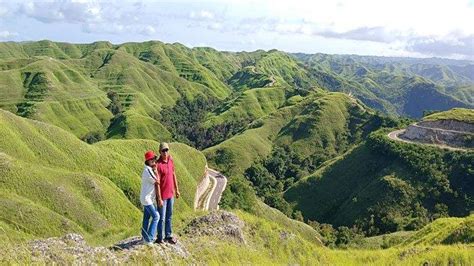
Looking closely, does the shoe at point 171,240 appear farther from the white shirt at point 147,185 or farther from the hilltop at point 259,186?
the white shirt at point 147,185

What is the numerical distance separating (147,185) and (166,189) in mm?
1051

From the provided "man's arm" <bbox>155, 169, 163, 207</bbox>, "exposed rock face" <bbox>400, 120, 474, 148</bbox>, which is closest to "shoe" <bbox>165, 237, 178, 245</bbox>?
"man's arm" <bbox>155, 169, 163, 207</bbox>

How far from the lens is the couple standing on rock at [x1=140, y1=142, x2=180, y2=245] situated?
16.7 meters

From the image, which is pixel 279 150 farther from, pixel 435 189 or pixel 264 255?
pixel 264 255

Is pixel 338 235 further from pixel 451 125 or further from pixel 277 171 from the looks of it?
pixel 277 171

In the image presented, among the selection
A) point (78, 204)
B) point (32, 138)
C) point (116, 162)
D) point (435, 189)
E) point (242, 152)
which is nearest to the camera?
point (78, 204)

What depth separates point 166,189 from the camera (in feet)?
57.8

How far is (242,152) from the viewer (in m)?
160

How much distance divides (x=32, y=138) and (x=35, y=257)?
82.2m

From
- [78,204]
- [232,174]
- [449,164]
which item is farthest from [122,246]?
[232,174]

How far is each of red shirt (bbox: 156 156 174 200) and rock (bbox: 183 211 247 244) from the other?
436cm

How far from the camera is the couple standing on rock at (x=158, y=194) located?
54.7 feet

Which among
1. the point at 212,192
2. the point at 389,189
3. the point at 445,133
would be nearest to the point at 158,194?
the point at 212,192

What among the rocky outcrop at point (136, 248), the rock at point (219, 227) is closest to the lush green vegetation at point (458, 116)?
the rock at point (219, 227)
